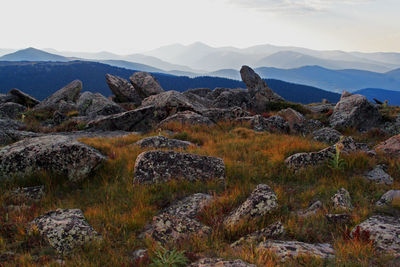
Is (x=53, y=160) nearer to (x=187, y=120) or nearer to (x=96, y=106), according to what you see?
(x=187, y=120)

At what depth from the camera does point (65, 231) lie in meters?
5.16

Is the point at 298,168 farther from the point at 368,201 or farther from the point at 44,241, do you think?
the point at 44,241

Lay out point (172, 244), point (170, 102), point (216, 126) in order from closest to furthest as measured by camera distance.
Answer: point (172, 244), point (216, 126), point (170, 102)

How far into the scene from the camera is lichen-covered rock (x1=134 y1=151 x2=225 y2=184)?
803 cm

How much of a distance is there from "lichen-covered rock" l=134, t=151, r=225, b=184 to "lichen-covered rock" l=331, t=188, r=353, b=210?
124 inches

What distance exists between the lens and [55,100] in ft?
101

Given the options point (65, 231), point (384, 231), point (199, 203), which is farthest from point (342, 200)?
point (65, 231)

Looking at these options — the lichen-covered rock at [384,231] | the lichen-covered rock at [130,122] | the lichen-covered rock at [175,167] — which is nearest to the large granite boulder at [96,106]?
the lichen-covered rock at [130,122]

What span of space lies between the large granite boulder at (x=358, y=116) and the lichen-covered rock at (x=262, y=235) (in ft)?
55.4

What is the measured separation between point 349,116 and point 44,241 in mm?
20829

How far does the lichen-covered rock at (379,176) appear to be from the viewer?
821 centimetres

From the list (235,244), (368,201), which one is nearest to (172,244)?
(235,244)

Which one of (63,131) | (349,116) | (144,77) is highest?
(144,77)

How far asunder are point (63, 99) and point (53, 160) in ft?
87.2
